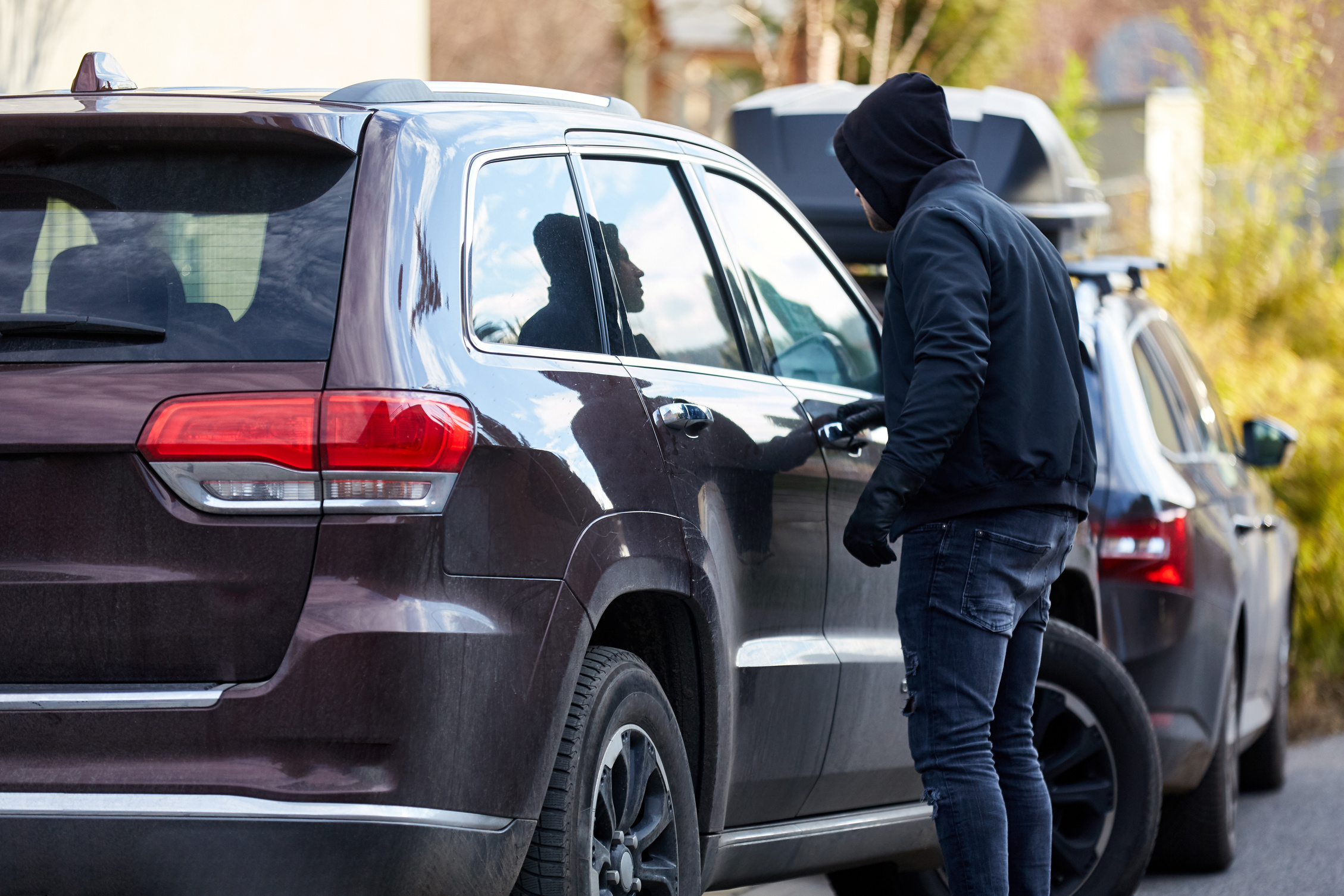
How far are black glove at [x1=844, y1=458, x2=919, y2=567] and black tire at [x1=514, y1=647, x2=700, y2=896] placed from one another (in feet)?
1.77

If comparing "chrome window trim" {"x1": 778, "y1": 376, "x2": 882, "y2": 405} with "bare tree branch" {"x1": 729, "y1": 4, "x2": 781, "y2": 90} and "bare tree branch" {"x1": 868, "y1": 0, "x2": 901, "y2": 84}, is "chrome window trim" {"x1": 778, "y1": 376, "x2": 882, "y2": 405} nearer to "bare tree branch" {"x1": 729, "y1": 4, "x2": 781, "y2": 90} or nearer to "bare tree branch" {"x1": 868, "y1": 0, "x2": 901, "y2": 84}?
"bare tree branch" {"x1": 729, "y1": 4, "x2": 781, "y2": 90}

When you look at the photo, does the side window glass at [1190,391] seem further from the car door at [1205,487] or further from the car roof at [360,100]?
the car roof at [360,100]

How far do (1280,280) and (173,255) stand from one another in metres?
10.3

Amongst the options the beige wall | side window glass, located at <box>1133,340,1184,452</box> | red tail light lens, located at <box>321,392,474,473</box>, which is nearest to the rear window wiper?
red tail light lens, located at <box>321,392,474,473</box>

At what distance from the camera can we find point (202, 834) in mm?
2785

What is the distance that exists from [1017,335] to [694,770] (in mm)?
1127

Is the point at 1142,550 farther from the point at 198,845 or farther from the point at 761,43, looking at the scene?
the point at 761,43

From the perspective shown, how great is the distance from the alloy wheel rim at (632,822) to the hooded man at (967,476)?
0.66m

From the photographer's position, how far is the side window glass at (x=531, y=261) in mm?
3262

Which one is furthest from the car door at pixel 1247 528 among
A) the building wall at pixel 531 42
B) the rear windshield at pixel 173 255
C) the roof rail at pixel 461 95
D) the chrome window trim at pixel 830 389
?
the building wall at pixel 531 42

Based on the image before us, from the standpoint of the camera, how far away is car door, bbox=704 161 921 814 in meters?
4.28

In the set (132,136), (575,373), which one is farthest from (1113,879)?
(132,136)

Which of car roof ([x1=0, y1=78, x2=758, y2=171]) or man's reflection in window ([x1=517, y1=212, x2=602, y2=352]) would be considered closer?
car roof ([x1=0, y1=78, x2=758, y2=171])

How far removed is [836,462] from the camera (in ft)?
14.1
